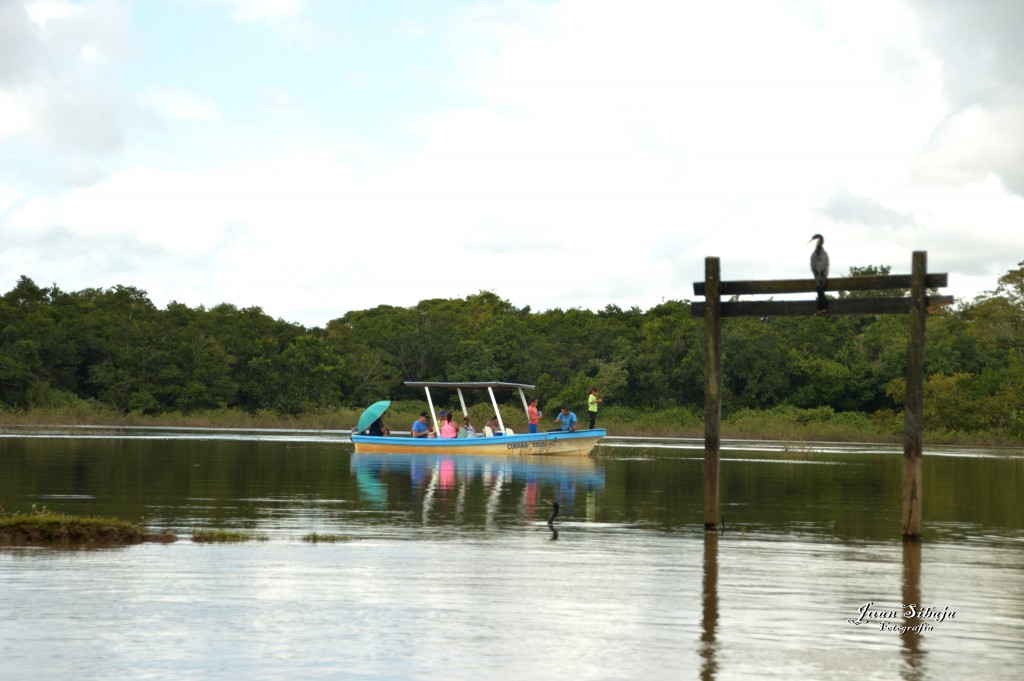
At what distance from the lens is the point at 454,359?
3590 inches

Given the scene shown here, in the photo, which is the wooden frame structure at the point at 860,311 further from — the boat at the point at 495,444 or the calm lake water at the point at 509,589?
the boat at the point at 495,444

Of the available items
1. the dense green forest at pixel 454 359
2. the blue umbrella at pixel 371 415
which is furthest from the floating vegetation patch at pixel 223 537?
the dense green forest at pixel 454 359

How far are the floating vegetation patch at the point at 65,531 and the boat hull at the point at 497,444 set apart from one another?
26753 mm

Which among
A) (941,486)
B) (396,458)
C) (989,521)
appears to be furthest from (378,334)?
(989,521)

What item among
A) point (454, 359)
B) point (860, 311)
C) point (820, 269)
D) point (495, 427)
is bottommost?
point (495, 427)

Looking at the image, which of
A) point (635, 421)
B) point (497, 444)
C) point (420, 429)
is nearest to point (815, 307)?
point (497, 444)

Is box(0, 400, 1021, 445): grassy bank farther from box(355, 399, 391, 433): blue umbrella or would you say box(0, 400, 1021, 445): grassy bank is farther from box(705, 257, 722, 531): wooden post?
box(705, 257, 722, 531): wooden post

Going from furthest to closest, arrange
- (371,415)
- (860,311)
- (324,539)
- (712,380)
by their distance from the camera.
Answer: (371,415) → (712,380) → (860,311) → (324,539)

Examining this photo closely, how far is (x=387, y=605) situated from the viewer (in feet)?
39.1

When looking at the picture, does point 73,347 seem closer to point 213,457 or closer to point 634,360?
point 634,360

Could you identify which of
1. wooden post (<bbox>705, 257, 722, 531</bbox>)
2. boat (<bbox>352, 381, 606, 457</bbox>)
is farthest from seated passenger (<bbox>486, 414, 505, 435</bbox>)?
wooden post (<bbox>705, 257, 722, 531</bbox>)

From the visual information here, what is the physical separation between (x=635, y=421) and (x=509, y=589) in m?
65.8
